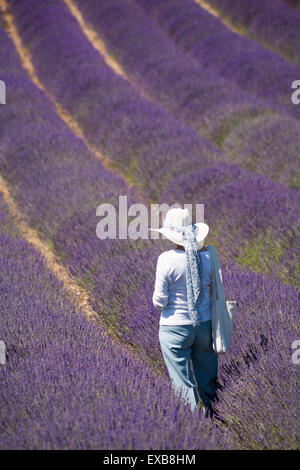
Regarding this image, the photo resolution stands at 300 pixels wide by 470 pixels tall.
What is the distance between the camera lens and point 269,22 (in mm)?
11945

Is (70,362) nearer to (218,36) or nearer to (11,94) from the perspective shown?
(11,94)

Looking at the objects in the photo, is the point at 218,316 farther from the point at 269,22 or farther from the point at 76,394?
the point at 269,22

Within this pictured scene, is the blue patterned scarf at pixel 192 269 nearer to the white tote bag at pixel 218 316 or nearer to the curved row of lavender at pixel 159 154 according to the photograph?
the white tote bag at pixel 218 316

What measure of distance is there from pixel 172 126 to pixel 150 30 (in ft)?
21.4

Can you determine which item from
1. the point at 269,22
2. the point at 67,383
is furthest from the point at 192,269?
the point at 269,22

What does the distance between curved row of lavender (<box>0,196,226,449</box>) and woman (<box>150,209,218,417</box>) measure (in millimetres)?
135

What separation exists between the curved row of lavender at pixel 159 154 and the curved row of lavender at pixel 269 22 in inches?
150

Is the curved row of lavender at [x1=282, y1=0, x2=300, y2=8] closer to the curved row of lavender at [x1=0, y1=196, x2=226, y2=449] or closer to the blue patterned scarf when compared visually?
the curved row of lavender at [x1=0, y1=196, x2=226, y2=449]

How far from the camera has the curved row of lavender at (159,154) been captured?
4.12m

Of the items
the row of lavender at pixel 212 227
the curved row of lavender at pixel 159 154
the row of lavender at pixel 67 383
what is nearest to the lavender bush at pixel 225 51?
the curved row of lavender at pixel 159 154

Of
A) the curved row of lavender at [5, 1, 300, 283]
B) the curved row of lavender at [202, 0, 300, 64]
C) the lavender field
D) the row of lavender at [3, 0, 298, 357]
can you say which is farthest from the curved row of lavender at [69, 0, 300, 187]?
the curved row of lavender at [202, 0, 300, 64]

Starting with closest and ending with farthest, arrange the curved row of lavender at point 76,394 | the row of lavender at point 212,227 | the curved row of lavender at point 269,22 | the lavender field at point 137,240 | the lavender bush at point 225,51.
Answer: the curved row of lavender at point 76,394 → the lavender field at point 137,240 → the row of lavender at point 212,227 → the lavender bush at point 225,51 → the curved row of lavender at point 269,22

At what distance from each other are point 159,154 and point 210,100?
2.09m

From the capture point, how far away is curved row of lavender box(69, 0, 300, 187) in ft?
20.2
